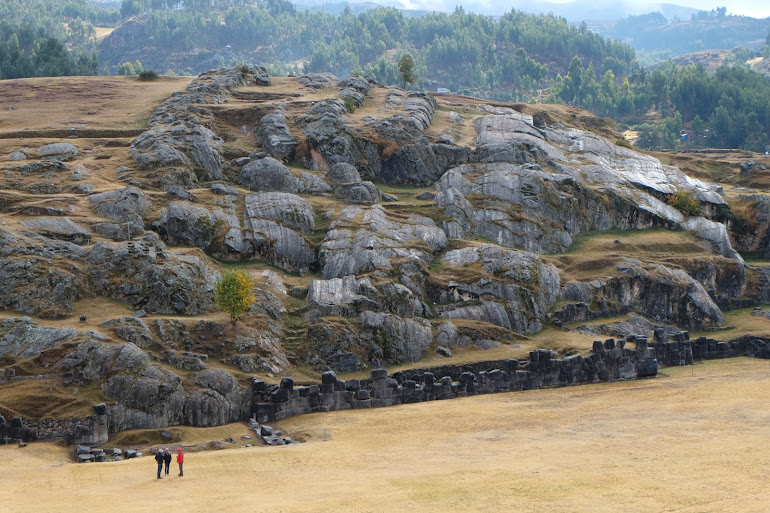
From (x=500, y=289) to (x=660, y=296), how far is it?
15.6 metres

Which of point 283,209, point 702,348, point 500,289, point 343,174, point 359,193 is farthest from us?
point 343,174

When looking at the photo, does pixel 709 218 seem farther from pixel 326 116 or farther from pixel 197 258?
pixel 197 258

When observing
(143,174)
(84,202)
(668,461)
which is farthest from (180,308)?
(668,461)

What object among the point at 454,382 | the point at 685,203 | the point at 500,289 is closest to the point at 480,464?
the point at 454,382

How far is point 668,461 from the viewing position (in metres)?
44.3

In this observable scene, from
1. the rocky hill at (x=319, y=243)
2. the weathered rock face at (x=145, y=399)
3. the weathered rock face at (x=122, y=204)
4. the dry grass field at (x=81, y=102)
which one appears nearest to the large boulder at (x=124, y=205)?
the weathered rock face at (x=122, y=204)

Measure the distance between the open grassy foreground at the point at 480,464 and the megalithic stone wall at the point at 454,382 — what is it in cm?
173

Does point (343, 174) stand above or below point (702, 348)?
above

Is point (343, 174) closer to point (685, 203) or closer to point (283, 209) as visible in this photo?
point (283, 209)

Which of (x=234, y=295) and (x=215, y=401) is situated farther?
(x=234, y=295)

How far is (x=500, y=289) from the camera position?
79.9 metres

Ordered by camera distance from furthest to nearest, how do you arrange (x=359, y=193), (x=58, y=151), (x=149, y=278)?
(x=58, y=151)
(x=359, y=193)
(x=149, y=278)

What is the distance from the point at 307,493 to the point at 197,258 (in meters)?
35.9

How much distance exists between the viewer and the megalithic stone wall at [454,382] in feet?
207
